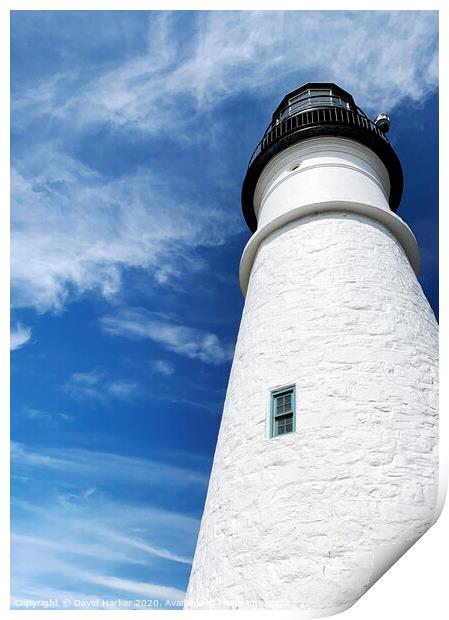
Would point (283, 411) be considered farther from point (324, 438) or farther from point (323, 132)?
point (323, 132)

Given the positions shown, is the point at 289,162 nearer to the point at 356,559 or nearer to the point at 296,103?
the point at 296,103

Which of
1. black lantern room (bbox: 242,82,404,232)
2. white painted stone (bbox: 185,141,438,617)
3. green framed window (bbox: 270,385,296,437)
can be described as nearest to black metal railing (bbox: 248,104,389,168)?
black lantern room (bbox: 242,82,404,232)

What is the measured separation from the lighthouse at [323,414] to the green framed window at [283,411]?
0.02 meters

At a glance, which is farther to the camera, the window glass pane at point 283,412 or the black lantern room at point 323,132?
the black lantern room at point 323,132

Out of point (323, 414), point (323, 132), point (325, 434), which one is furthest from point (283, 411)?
point (323, 132)

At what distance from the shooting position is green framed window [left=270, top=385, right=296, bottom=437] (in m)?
7.84

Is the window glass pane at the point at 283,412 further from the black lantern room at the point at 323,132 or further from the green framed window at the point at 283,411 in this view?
the black lantern room at the point at 323,132

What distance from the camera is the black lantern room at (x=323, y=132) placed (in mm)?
12703

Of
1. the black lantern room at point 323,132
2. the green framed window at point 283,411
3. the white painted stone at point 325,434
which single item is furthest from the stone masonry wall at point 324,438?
the black lantern room at point 323,132

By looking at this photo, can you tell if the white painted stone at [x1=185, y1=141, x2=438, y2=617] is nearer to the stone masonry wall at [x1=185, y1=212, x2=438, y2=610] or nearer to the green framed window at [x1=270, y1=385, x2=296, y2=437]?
the stone masonry wall at [x1=185, y1=212, x2=438, y2=610]

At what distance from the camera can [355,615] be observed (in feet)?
15.7

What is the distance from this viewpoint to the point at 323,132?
41.5 feet

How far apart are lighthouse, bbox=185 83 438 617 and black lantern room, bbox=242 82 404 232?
1134mm

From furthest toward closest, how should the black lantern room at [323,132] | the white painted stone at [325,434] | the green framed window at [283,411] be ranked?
the black lantern room at [323,132] → the green framed window at [283,411] → the white painted stone at [325,434]
